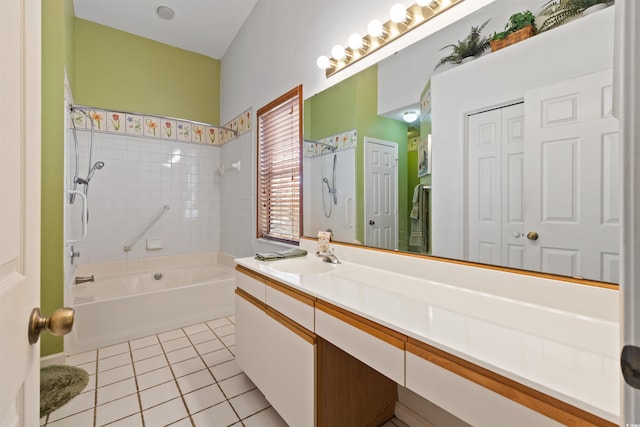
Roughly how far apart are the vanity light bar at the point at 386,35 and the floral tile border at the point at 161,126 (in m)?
1.39

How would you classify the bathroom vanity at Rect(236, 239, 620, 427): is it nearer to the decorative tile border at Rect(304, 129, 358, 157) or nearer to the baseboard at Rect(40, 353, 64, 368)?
the decorative tile border at Rect(304, 129, 358, 157)

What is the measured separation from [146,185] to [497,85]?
3.47 m

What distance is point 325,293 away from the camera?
1.12m

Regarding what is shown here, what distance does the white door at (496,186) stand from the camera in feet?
3.32

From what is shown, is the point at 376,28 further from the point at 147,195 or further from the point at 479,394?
the point at 147,195

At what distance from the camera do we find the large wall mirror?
2.78 feet

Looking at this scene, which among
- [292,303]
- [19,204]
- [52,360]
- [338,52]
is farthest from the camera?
[52,360]

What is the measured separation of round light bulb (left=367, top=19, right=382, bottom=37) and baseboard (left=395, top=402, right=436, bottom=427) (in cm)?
195

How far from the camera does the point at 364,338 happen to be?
0.93 m

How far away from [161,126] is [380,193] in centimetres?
298

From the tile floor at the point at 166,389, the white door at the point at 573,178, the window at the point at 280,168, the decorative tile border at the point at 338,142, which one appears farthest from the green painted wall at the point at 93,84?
the white door at the point at 573,178

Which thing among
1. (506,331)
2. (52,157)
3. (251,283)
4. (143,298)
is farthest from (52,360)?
(506,331)

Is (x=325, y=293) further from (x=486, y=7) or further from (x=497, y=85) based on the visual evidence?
(x=486, y=7)

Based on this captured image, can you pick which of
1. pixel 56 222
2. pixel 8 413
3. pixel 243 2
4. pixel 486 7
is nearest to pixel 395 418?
pixel 8 413
